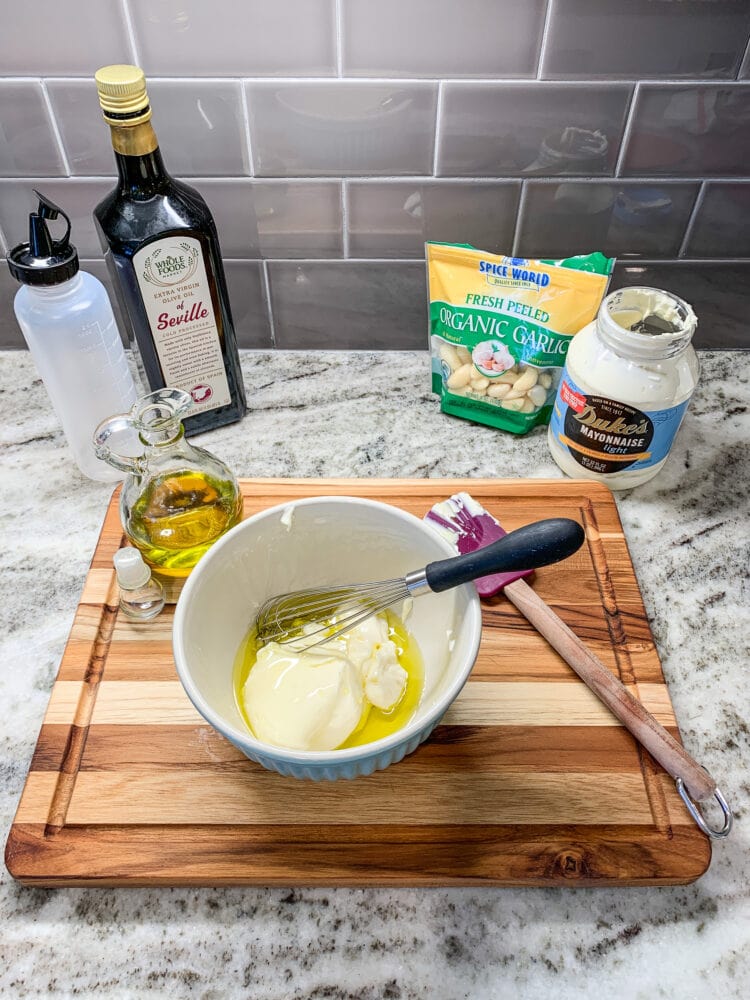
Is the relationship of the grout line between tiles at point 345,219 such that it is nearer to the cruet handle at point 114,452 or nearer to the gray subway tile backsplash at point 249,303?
the gray subway tile backsplash at point 249,303

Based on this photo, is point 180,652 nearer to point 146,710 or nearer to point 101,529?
point 146,710

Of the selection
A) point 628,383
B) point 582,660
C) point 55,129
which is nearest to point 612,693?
point 582,660

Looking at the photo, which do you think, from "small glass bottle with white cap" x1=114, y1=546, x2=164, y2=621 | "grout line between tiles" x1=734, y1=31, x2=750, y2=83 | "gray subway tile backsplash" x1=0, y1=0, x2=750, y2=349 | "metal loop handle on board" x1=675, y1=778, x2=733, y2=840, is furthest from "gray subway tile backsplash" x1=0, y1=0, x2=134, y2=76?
"metal loop handle on board" x1=675, y1=778, x2=733, y2=840

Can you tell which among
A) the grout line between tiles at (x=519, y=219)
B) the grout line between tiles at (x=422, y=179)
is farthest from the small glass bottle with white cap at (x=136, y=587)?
the grout line between tiles at (x=519, y=219)

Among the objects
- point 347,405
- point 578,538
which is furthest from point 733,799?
point 347,405

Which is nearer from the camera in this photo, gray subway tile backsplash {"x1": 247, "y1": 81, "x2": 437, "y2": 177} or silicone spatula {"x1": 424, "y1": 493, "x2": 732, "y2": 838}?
silicone spatula {"x1": 424, "y1": 493, "x2": 732, "y2": 838}

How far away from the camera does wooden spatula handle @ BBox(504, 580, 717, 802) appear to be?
54 cm

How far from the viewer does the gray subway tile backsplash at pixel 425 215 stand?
0.81 metres

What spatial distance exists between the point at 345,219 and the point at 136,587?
1.48 feet

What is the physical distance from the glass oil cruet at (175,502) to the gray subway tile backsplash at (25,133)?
32 centimetres

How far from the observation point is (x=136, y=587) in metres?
0.65

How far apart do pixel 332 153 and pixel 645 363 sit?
379 millimetres

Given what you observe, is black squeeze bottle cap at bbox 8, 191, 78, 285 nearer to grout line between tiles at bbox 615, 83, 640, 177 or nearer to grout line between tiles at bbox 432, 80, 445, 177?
grout line between tiles at bbox 432, 80, 445, 177

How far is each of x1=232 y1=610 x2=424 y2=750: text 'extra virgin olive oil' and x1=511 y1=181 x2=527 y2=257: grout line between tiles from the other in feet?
1.51
